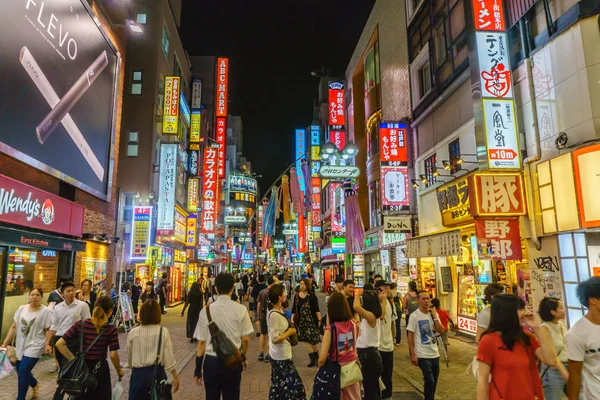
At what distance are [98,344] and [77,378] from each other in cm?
44

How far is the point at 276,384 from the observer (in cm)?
558

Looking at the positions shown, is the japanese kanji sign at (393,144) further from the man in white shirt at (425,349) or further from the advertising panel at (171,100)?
the man in white shirt at (425,349)

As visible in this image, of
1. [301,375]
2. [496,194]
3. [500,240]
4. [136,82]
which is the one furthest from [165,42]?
[301,375]

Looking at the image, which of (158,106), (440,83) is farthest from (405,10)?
(158,106)

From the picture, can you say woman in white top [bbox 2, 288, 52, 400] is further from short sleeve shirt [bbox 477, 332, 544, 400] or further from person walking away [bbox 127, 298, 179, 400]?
short sleeve shirt [bbox 477, 332, 544, 400]

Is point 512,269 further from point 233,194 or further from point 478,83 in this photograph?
point 233,194

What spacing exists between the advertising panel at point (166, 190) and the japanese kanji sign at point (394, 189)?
1278 cm

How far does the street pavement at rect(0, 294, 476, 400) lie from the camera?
7773 mm

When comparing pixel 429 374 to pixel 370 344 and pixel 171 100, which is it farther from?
pixel 171 100

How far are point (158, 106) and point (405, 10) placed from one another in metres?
15.4

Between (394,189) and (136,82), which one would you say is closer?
(394,189)

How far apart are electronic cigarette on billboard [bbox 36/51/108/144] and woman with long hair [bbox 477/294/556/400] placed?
1350cm

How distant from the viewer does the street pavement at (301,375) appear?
25.5 feet

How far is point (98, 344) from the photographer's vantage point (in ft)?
16.1
